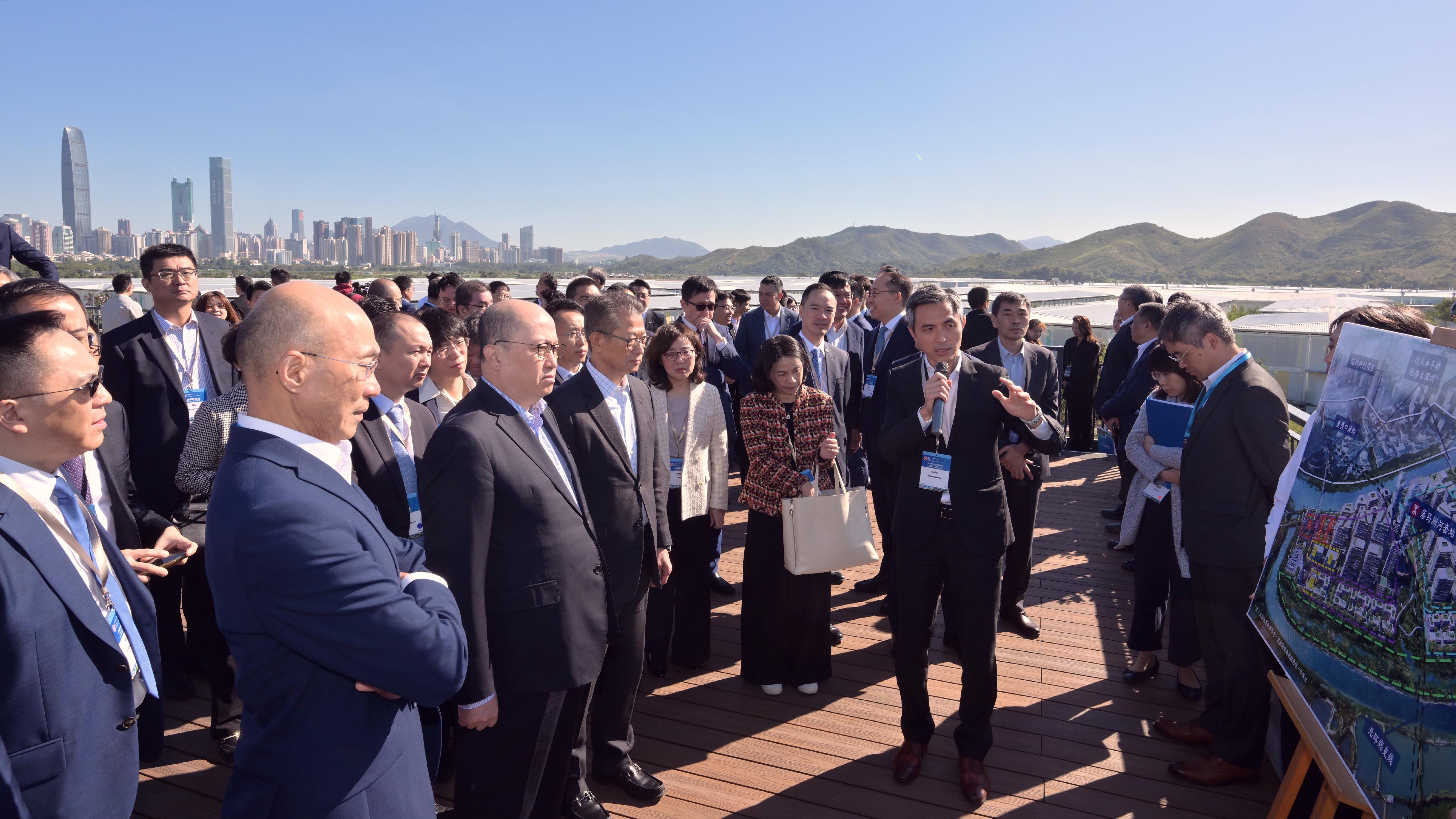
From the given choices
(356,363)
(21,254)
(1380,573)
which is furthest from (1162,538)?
(21,254)

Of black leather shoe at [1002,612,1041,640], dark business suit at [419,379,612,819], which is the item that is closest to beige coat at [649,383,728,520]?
dark business suit at [419,379,612,819]

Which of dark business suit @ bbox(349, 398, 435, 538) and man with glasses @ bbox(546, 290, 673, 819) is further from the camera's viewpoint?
man with glasses @ bbox(546, 290, 673, 819)

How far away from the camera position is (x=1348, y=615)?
199cm

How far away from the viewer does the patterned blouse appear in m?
3.64

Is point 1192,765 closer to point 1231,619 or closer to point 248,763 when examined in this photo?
point 1231,619

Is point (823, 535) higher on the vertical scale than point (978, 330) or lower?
lower

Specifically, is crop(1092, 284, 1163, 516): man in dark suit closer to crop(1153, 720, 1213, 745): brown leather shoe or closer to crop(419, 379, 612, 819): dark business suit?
crop(1153, 720, 1213, 745): brown leather shoe

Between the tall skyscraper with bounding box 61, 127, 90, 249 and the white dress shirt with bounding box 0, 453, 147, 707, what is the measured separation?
24398cm

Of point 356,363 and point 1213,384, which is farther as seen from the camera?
point 1213,384

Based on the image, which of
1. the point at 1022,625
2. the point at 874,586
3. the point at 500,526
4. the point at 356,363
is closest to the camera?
the point at 356,363

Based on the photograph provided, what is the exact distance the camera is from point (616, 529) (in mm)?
2779

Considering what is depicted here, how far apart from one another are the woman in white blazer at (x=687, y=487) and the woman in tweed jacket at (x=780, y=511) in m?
0.21

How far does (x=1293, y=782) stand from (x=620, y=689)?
2.31 m

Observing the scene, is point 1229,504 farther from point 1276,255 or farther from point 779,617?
point 1276,255
